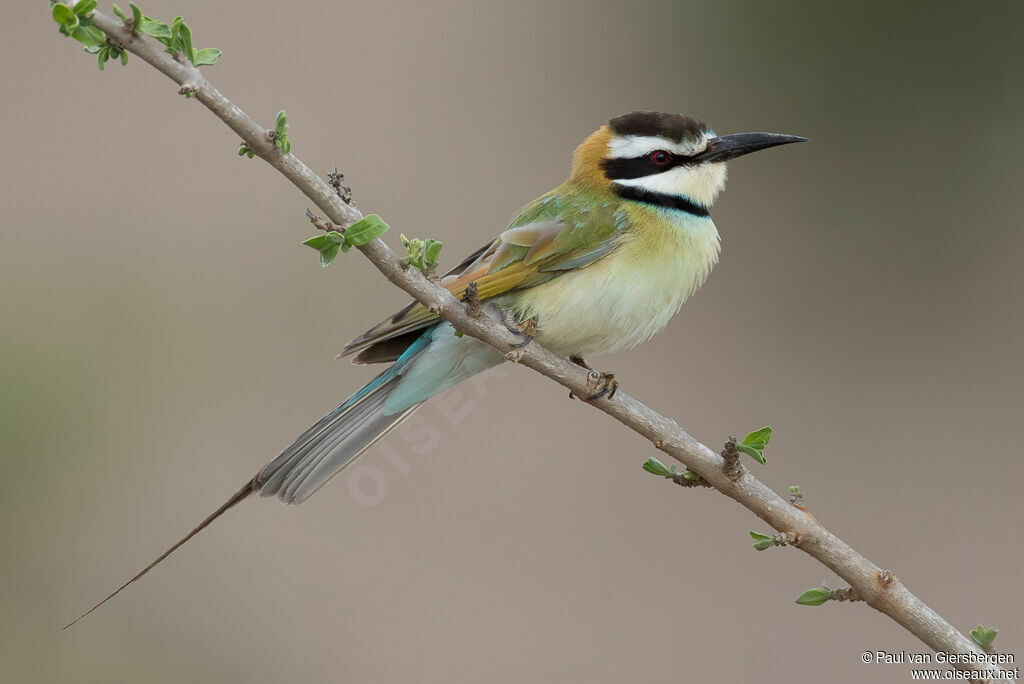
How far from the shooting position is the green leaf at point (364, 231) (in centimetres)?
125

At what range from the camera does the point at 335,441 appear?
188cm

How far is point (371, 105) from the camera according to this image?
376cm

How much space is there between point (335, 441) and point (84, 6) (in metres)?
0.90

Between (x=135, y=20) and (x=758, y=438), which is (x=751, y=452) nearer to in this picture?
(x=758, y=438)

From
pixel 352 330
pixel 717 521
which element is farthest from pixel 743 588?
pixel 352 330

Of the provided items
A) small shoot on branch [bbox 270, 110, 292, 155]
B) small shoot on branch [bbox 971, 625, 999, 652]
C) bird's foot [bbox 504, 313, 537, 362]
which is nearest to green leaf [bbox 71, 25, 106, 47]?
small shoot on branch [bbox 270, 110, 292, 155]

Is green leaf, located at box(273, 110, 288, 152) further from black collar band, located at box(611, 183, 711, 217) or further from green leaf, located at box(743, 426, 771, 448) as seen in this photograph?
black collar band, located at box(611, 183, 711, 217)

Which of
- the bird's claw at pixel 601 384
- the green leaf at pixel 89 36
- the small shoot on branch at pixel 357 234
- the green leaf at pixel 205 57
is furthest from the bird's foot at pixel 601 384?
the green leaf at pixel 89 36

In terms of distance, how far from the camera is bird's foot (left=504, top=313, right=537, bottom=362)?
1.48 meters

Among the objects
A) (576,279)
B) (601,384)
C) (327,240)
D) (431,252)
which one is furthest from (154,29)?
(576,279)

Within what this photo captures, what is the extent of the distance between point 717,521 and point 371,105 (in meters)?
1.86

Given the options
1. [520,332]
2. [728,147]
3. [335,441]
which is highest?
[728,147]

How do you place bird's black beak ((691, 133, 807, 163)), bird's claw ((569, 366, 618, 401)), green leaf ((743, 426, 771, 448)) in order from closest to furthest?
green leaf ((743, 426, 771, 448)) → bird's claw ((569, 366, 618, 401)) → bird's black beak ((691, 133, 807, 163))

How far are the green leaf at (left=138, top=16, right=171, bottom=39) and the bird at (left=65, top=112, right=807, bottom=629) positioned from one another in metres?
0.71
